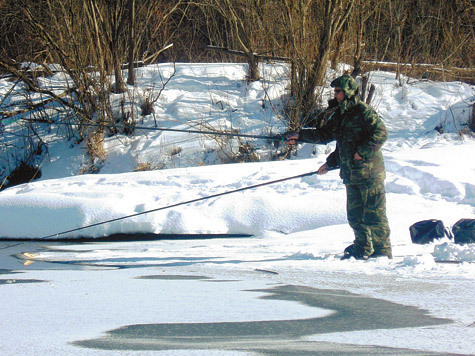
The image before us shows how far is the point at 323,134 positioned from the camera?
17.8 feet

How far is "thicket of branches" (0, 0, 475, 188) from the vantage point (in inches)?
499

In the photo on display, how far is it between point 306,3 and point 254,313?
10.1 meters

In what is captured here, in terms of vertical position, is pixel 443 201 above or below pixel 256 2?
below

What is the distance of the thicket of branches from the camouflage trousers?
24.7ft

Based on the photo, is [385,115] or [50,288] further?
[385,115]

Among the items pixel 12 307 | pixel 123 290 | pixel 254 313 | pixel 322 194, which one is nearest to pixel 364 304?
pixel 254 313

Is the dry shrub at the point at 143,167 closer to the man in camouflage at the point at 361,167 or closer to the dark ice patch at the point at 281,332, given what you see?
the man in camouflage at the point at 361,167

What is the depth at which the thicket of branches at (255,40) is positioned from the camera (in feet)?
41.6

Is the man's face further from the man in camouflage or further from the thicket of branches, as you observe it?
the thicket of branches

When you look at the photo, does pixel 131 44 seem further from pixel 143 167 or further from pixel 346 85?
pixel 346 85

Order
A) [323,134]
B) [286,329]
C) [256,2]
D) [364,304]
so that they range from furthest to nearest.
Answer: [256,2] < [323,134] < [364,304] < [286,329]

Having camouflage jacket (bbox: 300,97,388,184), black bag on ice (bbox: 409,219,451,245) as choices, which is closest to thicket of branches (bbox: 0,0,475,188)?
black bag on ice (bbox: 409,219,451,245)

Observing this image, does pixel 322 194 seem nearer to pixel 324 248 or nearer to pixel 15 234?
pixel 324 248

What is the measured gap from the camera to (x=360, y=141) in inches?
201
